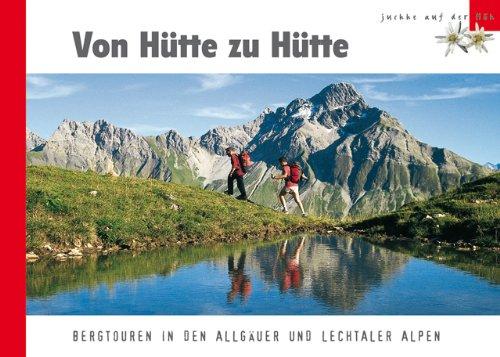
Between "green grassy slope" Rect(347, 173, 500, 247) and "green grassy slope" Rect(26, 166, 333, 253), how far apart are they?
12.2ft

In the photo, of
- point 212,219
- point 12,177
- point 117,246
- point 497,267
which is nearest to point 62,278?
point 12,177

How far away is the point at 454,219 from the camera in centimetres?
2397

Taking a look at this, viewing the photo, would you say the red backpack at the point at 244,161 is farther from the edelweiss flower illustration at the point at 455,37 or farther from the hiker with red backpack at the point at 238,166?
the edelweiss flower illustration at the point at 455,37

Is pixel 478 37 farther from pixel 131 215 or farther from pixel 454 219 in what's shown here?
pixel 131 215

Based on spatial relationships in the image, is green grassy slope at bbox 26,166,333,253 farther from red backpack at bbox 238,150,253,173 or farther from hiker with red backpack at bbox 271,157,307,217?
red backpack at bbox 238,150,253,173

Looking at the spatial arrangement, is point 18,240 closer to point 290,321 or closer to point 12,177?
point 12,177

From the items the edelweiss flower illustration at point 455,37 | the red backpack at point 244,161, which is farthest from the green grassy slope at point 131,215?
the edelweiss flower illustration at point 455,37

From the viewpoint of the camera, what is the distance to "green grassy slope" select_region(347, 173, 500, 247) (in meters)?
22.3

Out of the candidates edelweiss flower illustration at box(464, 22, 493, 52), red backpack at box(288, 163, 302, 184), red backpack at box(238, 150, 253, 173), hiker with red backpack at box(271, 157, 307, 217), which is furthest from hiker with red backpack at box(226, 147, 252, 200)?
edelweiss flower illustration at box(464, 22, 493, 52)

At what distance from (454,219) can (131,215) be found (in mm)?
14476

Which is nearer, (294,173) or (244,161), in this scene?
(294,173)

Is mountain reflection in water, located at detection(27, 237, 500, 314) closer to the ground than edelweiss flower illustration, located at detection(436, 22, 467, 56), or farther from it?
closer to the ground

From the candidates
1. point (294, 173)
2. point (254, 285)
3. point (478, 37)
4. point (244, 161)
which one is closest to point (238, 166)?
point (244, 161)

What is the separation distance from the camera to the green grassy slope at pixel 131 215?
67.5ft
